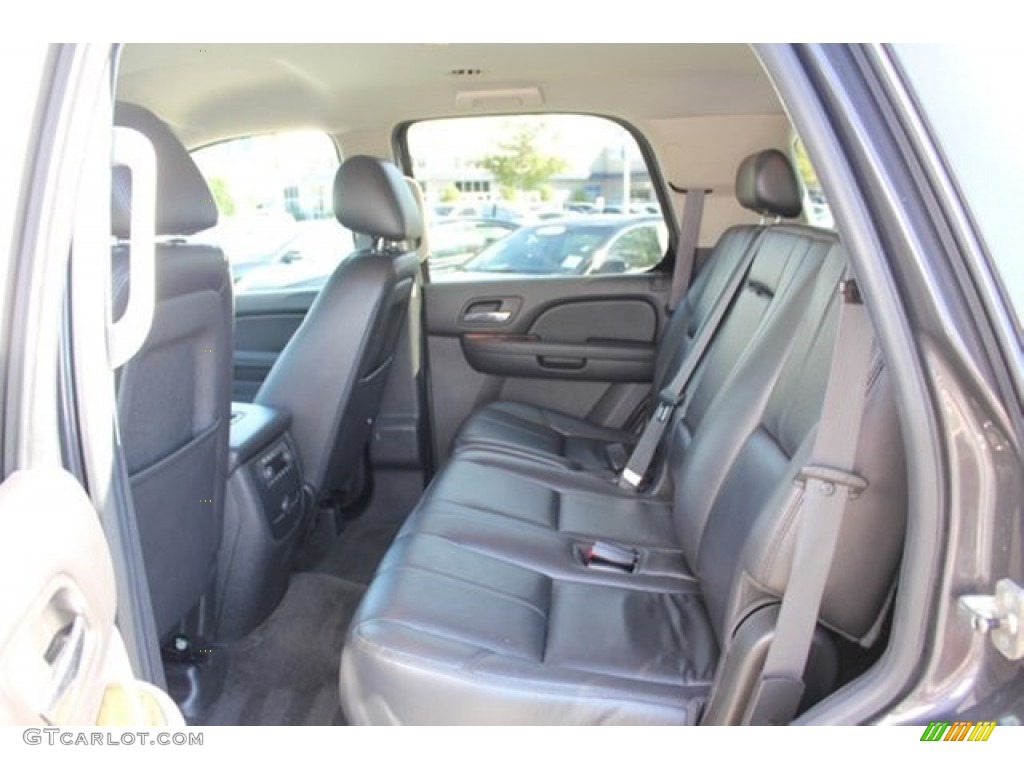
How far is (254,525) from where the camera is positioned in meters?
1.79

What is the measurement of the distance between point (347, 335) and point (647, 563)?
0.95 m

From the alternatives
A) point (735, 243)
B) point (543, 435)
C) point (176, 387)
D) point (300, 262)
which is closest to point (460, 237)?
point (300, 262)

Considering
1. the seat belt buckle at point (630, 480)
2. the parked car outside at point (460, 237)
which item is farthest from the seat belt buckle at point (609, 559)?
the parked car outside at point (460, 237)

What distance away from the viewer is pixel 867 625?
110 centimetres

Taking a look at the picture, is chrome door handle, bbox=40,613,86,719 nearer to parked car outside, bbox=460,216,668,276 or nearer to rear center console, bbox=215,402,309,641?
rear center console, bbox=215,402,309,641

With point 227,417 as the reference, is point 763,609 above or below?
below

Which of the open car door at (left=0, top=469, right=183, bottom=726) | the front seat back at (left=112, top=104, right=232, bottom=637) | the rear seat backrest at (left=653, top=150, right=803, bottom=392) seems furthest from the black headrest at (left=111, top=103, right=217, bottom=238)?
the rear seat backrest at (left=653, top=150, right=803, bottom=392)

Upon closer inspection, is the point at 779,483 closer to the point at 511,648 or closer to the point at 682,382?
the point at 511,648

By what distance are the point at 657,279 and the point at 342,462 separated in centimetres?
138

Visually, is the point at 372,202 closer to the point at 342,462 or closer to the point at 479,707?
the point at 342,462

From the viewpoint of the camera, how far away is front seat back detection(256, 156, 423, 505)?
213 cm
